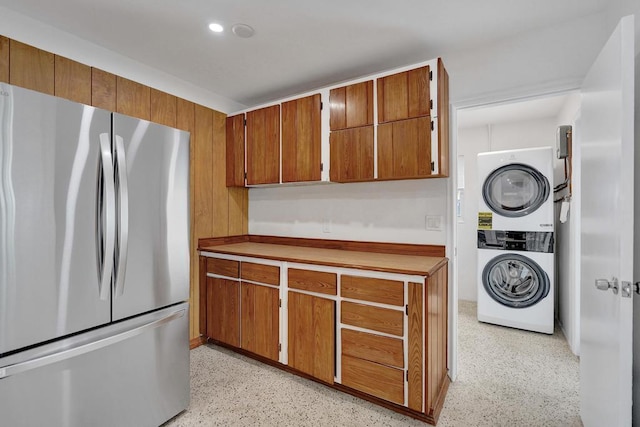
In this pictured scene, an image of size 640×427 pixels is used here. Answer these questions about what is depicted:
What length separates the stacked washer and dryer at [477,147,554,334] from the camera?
3.21 meters

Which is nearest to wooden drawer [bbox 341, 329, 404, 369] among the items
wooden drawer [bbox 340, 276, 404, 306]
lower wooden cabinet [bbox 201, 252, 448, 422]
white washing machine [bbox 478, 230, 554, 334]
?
lower wooden cabinet [bbox 201, 252, 448, 422]

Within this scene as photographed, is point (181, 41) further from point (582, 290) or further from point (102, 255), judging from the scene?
point (582, 290)

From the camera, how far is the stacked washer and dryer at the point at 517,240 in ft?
10.5

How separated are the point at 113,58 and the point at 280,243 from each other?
2.14 meters

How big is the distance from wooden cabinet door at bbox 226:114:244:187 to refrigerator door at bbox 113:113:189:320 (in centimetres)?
117

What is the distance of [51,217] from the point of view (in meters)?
1.33

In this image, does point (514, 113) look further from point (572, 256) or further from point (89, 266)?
point (89, 266)

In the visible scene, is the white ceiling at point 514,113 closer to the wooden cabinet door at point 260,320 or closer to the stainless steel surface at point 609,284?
the stainless steel surface at point 609,284

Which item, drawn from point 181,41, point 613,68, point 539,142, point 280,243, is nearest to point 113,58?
point 181,41

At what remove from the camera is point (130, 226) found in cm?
163

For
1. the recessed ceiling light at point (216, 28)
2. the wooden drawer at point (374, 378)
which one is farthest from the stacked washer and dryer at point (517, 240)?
the recessed ceiling light at point (216, 28)

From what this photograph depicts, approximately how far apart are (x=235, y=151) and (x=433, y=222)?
207 cm

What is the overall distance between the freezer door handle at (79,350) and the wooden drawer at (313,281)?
0.83 metres

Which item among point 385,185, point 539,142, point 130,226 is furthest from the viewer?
point 539,142
